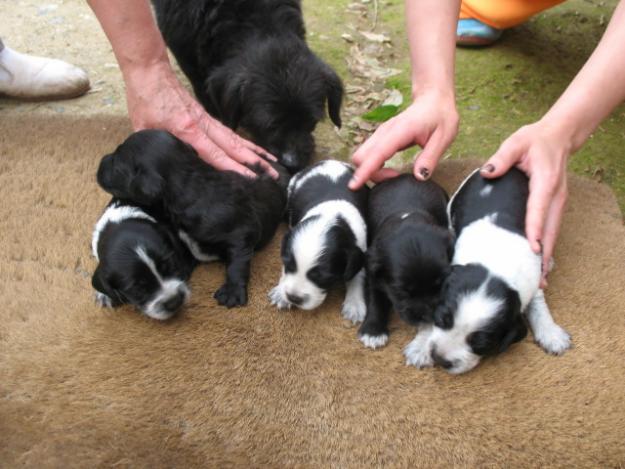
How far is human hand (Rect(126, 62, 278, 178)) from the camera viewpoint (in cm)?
335

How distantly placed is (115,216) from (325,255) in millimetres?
1135

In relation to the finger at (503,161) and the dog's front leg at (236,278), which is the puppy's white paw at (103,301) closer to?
the dog's front leg at (236,278)

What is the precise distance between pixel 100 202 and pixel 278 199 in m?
1.07

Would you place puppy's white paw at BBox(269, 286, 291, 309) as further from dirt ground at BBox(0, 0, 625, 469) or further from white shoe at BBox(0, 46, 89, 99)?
white shoe at BBox(0, 46, 89, 99)

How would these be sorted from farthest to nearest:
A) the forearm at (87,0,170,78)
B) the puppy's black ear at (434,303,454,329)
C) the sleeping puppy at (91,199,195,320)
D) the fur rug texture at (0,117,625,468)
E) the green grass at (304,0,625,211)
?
the green grass at (304,0,625,211), the forearm at (87,0,170,78), the sleeping puppy at (91,199,195,320), the puppy's black ear at (434,303,454,329), the fur rug texture at (0,117,625,468)

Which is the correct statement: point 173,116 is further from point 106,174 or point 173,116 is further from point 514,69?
point 514,69

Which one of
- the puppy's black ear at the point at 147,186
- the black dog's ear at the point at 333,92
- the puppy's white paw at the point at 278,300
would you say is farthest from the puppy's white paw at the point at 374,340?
the black dog's ear at the point at 333,92

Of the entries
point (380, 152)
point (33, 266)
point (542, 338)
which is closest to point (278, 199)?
point (380, 152)

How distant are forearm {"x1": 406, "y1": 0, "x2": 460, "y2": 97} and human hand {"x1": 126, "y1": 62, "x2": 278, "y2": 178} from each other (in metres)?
1.12

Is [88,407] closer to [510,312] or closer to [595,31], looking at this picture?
[510,312]

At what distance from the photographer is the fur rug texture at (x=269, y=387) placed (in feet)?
7.38

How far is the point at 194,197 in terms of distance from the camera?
2.96 metres

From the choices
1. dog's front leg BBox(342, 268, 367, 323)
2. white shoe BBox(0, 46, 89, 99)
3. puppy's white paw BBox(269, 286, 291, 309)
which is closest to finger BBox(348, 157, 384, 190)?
dog's front leg BBox(342, 268, 367, 323)

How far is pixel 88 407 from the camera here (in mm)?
2348
